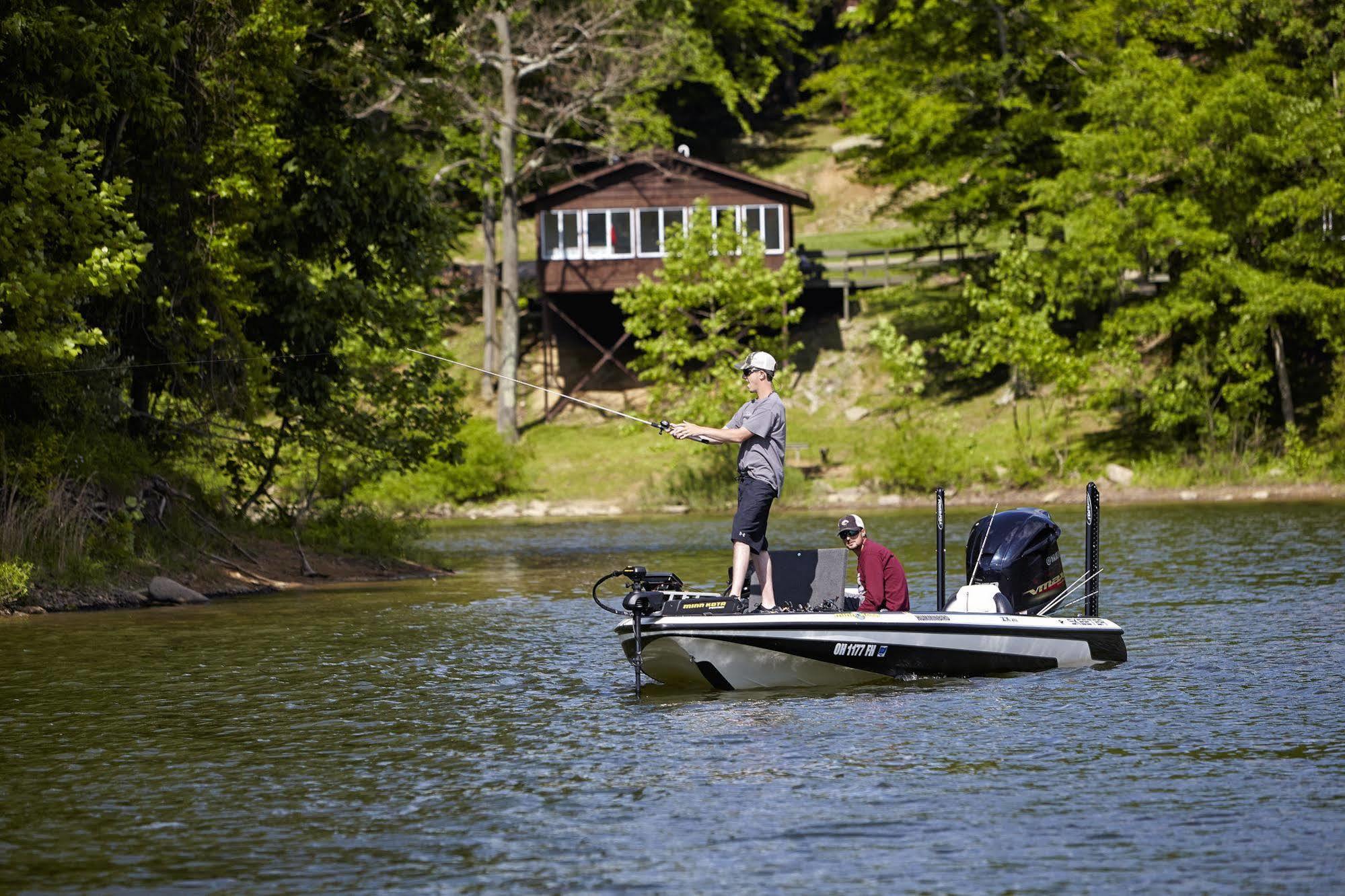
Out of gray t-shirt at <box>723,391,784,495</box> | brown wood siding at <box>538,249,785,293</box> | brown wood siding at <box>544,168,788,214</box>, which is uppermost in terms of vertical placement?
brown wood siding at <box>544,168,788,214</box>

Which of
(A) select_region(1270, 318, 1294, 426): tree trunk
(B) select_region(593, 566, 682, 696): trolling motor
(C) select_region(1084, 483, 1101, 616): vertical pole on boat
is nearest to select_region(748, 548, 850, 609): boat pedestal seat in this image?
(B) select_region(593, 566, 682, 696): trolling motor

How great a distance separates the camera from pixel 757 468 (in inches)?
599

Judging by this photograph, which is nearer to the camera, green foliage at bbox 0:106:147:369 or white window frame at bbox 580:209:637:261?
green foliage at bbox 0:106:147:369

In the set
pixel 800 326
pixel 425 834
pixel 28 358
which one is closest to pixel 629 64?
pixel 800 326

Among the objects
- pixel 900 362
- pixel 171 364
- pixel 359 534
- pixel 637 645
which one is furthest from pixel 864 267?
pixel 637 645

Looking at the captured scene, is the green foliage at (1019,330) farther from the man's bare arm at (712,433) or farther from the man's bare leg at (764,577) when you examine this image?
the man's bare arm at (712,433)

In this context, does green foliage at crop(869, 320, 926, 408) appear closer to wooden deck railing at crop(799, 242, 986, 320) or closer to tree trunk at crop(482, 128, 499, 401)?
wooden deck railing at crop(799, 242, 986, 320)

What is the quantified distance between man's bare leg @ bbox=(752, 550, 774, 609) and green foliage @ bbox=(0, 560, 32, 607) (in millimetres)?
10614

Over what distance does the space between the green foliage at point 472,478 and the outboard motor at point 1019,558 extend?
→ 2892 cm

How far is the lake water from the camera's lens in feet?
30.5

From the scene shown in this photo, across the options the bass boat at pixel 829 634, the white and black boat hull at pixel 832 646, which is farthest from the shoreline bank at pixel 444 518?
the white and black boat hull at pixel 832 646

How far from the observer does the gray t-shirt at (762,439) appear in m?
15.2

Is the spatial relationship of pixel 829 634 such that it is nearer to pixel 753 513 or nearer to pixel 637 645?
pixel 753 513

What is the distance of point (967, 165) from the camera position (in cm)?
5075
